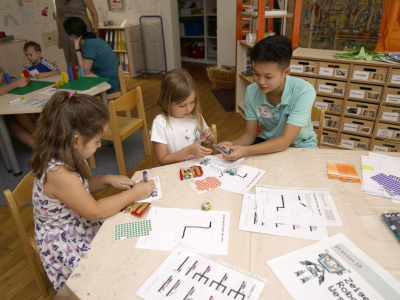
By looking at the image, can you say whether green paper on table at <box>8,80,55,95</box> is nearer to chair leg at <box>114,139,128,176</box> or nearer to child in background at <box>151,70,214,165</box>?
chair leg at <box>114,139,128,176</box>

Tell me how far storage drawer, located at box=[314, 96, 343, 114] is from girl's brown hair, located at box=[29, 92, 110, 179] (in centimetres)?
223

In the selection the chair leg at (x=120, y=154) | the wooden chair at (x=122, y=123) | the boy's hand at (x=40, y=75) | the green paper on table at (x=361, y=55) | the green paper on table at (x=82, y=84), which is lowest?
the chair leg at (x=120, y=154)

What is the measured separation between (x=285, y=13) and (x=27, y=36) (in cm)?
370

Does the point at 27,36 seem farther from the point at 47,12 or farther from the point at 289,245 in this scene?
the point at 289,245

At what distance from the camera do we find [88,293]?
0.72 metres

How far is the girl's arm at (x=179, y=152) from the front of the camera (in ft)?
4.42

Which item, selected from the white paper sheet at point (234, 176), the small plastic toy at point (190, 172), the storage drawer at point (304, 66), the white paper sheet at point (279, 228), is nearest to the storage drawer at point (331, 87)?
the storage drawer at point (304, 66)

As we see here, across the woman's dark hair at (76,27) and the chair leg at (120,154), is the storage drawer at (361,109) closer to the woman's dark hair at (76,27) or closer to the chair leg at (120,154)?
the chair leg at (120,154)

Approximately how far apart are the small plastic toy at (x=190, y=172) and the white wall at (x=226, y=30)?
3.72 m

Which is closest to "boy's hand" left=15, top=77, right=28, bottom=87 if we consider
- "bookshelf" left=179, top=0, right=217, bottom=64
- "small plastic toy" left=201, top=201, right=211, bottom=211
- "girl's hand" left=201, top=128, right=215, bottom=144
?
"girl's hand" left=201, top=128, right=215, bottom=144

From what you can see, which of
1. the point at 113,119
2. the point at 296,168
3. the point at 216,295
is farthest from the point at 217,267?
the point at 113,119

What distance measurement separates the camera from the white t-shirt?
1552 millimetres

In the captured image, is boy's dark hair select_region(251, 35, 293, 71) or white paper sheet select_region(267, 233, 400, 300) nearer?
white paper sheet select_region(267, 233, 400, 300)

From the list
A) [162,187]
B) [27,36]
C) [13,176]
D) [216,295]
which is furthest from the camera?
[27,36]
